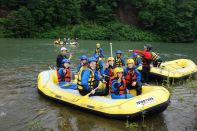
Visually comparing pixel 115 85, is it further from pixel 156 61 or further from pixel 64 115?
pixel 156 61

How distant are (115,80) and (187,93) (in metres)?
3.34

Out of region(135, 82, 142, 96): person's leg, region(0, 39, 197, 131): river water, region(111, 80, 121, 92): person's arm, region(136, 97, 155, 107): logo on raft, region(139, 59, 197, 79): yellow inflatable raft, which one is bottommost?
region(0, 39, 197, 131): river water

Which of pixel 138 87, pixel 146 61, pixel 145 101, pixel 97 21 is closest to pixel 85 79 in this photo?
pixel 138 87

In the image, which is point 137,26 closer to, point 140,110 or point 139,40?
point 139,40

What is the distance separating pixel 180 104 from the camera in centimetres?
827

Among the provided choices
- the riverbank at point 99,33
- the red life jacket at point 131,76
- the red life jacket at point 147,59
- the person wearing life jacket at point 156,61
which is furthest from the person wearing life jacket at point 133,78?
the riverbank at point 99,33

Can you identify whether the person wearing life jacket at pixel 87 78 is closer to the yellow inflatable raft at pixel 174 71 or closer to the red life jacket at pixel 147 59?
the red life jacket at pixel 147 59

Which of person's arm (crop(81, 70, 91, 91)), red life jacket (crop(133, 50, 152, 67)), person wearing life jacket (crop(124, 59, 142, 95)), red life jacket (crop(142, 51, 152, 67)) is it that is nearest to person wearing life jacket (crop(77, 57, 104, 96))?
person's arm (crop(81, 70, 91, 91))

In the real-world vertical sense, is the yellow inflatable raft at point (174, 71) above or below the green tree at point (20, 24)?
below

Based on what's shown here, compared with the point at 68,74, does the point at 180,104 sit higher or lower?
lower

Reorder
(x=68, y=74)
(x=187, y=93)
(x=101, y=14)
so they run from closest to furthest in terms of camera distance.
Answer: (x=68, y=74), (x=187, y=93), (x=101, y=14)

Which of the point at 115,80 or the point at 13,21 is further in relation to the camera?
the point at 13,21

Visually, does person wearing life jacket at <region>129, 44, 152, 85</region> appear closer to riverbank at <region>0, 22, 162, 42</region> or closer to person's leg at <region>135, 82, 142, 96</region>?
person's leg at <region>135, 82, 142, 96</region>

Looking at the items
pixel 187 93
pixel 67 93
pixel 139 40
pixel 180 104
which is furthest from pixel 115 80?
pixel 139 40
